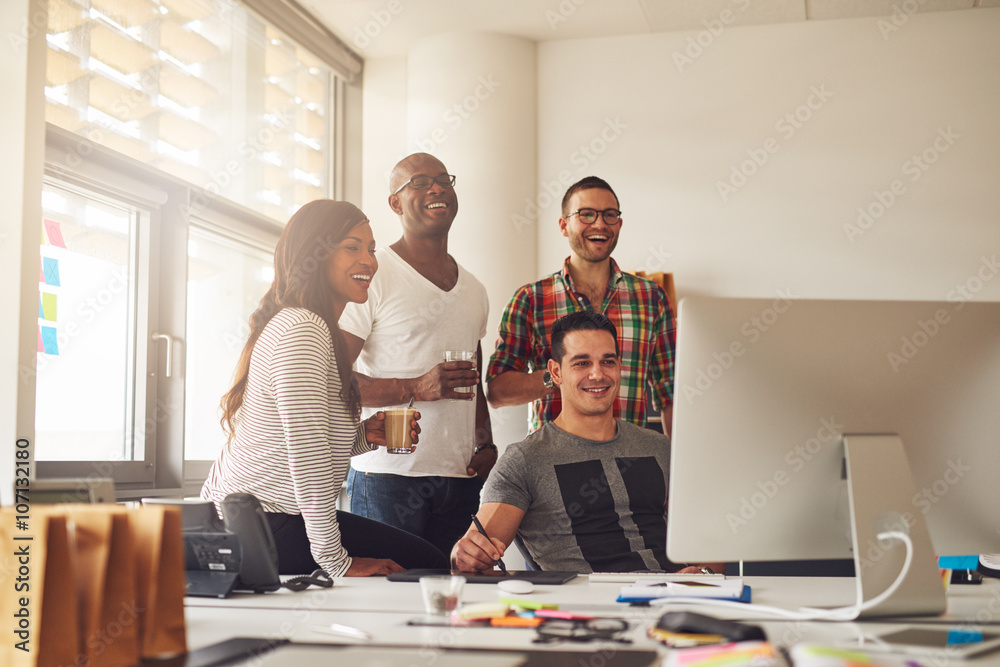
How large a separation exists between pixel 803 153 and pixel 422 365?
214cm

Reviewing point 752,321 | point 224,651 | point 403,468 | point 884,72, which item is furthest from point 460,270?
point 884,72

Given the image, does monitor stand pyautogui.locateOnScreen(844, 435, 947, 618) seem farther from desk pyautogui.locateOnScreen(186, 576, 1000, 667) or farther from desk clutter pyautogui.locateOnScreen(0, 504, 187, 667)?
desk clutter pyautogui.locateOnScreen(0, 504, 187, 667)

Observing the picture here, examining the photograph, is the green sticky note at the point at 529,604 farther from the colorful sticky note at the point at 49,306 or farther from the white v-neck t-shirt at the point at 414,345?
the colorful sticky note at the point at 49,306

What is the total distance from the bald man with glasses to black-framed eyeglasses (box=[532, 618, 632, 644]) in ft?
3.83

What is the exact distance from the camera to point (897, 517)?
1231 mm

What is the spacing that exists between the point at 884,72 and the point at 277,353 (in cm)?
309

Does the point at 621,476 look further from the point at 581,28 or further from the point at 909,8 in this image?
the point at 909,8

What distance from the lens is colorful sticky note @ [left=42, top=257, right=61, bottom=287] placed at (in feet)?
Answer: 8.12

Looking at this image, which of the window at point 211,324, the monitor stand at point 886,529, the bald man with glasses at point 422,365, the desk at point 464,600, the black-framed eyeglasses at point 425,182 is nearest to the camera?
the desk at point 464,600

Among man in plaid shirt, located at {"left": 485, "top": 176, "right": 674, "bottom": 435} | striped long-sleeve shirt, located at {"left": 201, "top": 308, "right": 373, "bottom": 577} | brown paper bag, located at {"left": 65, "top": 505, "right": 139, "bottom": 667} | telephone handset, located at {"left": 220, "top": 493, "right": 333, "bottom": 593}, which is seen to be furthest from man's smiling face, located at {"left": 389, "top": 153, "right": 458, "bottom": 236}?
brown paper bag, located at {"left": 65, "top": 505, "right": 139, "bottom": 667}

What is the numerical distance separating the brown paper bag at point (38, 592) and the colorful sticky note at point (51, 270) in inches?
67.3

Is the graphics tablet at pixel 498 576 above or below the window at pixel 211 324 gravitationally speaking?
below

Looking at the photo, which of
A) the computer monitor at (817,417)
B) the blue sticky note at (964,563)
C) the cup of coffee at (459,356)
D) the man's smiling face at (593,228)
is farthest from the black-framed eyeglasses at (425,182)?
the blue sticky note at (964,563)

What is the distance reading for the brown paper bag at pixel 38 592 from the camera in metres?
0.94
